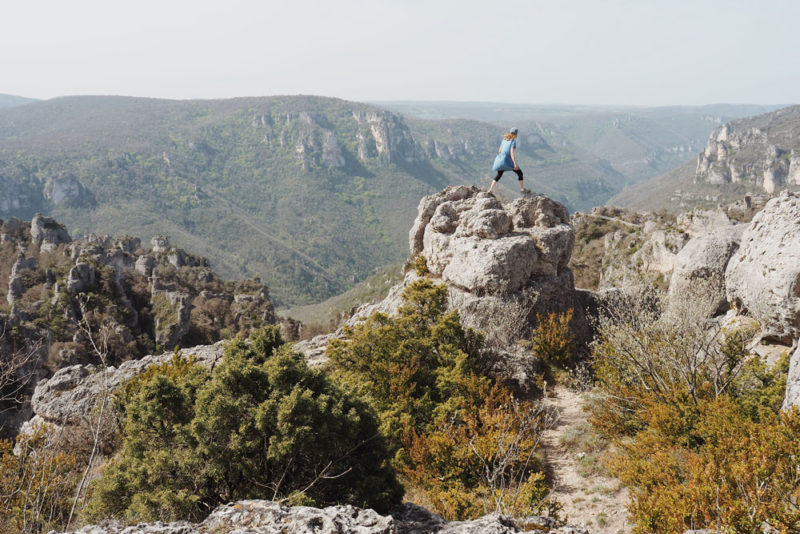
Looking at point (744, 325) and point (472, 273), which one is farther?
point (472, 273)

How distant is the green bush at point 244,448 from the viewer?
7.41 meters

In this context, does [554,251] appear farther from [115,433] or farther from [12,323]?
[12,323]

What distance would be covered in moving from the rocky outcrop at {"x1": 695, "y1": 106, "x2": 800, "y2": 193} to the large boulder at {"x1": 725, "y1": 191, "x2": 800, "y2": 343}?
17700cm

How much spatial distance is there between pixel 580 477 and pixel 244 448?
7.67 m

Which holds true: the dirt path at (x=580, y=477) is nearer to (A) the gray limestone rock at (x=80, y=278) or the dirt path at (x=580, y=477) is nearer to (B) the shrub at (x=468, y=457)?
(B) the shrub at (x=468, y=457)

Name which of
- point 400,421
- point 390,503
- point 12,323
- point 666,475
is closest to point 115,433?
point 400,421

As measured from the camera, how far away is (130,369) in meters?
17.6

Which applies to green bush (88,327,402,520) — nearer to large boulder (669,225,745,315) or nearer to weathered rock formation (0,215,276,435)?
large boulder (669,225,745,315)

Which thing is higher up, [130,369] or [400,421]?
[400,421]

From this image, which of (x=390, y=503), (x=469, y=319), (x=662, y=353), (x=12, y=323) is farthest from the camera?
(x=12, y=323)

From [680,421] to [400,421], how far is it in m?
6.32

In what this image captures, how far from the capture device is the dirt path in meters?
9.11

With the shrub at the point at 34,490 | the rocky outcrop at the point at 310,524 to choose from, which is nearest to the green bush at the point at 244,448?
the shrub at the point at 34,490

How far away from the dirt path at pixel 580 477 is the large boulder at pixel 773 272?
5.26 metres
